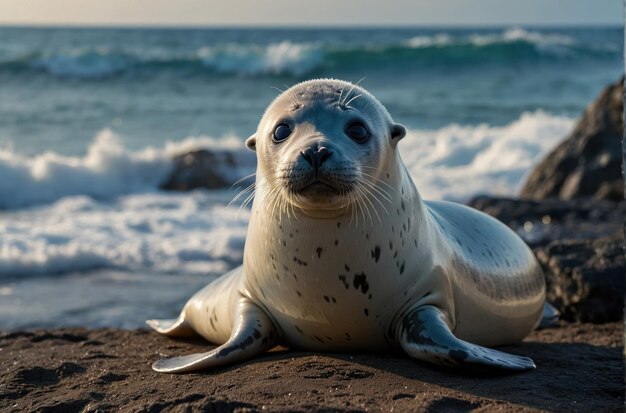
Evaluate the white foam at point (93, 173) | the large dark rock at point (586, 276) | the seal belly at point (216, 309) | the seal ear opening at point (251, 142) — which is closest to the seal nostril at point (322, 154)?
the seal ear opening at point (251, 142)

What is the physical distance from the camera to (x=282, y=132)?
13.2 feet

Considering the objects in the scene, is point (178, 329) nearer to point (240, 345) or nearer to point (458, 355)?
point (240, 345)

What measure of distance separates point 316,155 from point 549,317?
2.71m

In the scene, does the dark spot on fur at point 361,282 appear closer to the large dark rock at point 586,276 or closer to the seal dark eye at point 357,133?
the seal dark eye at point 357,133

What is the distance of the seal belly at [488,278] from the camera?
4.54m

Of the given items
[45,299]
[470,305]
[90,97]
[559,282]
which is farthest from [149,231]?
[90,97]

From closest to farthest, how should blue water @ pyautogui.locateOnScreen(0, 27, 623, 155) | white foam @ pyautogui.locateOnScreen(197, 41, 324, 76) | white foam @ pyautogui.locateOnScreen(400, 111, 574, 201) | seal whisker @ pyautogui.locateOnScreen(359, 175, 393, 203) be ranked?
seal whisker @ pyautogui.locateOnScreen(359, 175, 393, 203), white foam @ pyautogui.locateOnScreen(400, 111, 574, 201), blue water @ pyautogui.locateOnScreen(0, 27, 623, 155), white foam @ pyautogui.locateOnScreen(197, 41, 324, 76)

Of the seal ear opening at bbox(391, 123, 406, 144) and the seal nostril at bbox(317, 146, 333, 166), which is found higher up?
the seal ear opening at bbox(391, 123, 406, 144)

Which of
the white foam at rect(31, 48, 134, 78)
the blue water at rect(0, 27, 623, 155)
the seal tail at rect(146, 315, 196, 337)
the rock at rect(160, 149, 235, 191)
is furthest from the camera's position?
the white foam at rect(31, 48, 134, 78)

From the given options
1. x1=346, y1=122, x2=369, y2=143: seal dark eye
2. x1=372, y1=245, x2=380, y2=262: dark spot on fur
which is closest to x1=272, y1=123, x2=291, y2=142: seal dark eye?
x1=346, y1=122, x2=369, y2=143: seal dark eye

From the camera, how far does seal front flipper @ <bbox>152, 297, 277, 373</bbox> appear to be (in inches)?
160

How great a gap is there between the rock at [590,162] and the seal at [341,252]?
645cm

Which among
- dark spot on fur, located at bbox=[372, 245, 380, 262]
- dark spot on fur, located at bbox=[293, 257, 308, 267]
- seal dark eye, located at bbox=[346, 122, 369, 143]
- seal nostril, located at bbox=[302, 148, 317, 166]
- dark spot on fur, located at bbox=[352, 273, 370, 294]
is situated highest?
seal dark eye, located at bbox=[346, 122, 369, 143]

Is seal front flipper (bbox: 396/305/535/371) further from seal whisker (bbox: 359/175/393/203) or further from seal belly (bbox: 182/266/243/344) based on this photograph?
seal belly (bbox: 182/266/243/344)
